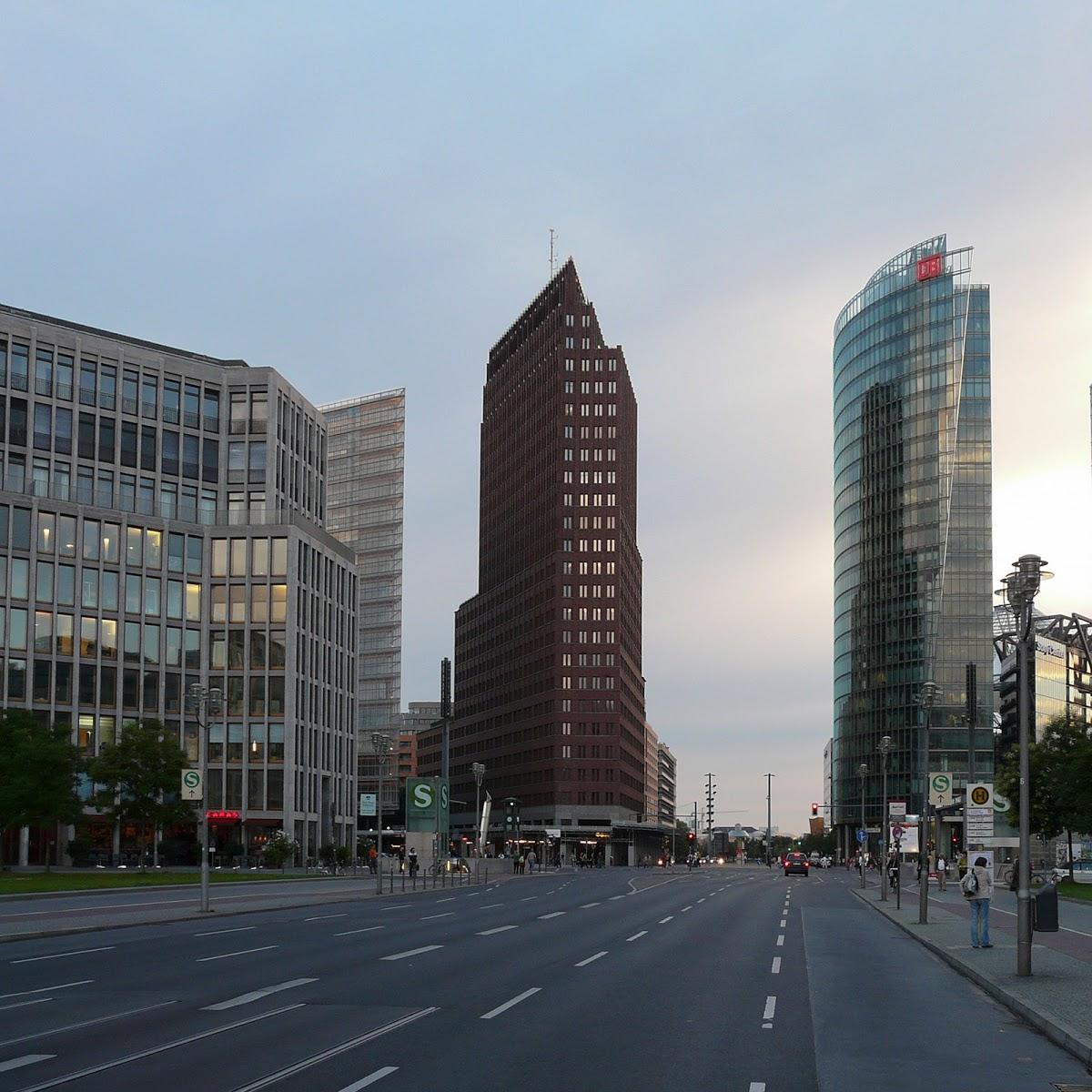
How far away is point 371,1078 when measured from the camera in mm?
13195

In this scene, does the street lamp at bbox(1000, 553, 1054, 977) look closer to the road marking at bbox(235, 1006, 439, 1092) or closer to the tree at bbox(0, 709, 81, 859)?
the road marking at bbox(235, 1006, 439, 1092)

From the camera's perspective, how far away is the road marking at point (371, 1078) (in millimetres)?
12648

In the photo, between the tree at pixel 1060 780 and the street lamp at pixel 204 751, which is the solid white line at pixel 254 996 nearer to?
the street lamp at pixel 204 751

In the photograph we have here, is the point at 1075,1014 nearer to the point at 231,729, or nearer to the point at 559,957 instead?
the point at 559,957

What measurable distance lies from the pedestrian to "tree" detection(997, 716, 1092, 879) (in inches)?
1652

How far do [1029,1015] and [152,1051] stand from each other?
11.3 m

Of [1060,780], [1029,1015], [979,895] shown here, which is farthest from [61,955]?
[1060,780]

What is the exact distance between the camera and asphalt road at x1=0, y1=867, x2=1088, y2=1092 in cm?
1363

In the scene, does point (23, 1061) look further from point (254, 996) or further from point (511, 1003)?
point (511, 1003)

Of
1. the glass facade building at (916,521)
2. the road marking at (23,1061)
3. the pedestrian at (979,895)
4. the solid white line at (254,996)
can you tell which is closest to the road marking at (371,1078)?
the road marking at (23,1061)

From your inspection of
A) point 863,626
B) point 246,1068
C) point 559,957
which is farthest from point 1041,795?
point 863,626

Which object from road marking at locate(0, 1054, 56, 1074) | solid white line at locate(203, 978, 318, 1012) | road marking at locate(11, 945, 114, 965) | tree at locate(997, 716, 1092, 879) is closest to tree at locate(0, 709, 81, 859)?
road marking at locate(11, 945, 114, 965)

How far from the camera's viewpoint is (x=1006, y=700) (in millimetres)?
198750

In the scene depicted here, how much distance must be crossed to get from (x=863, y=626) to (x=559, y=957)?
161 metres
